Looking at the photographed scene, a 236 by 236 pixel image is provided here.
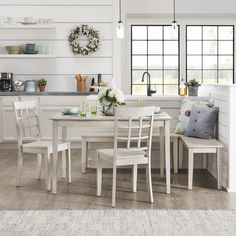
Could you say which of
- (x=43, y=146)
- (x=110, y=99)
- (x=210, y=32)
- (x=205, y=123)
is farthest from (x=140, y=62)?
(x=43, y=146)

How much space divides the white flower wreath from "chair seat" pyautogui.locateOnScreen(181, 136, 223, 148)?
3.31 meters

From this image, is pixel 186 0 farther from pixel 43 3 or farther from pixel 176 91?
pixel 43 3

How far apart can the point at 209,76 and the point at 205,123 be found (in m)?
3.50

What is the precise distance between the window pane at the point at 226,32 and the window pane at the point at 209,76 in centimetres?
57

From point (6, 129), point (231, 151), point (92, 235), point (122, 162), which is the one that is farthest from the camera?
point (6, 129)

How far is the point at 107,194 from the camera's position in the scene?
5398mm

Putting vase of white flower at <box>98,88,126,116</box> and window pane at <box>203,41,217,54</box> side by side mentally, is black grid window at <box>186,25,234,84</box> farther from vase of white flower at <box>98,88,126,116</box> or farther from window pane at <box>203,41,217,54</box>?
vase of white flower at <box>98,88,126,116</box>

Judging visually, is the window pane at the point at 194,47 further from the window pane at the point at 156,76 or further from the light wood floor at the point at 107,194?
the light wood floor at the point at 107,194

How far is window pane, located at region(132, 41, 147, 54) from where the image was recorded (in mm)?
9469

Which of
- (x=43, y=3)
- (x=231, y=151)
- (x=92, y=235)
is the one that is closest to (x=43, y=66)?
(x=43, y=3)

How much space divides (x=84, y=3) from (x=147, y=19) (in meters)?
1.04

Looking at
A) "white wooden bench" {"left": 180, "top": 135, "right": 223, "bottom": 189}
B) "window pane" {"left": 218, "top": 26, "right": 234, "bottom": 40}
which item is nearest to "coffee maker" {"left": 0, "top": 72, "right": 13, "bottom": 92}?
"window pane" {"left": 218, "top": 26, "right": 234, "bottom": 40}

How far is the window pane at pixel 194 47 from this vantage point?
9.46 metres

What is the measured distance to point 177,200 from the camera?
5.16 metres
